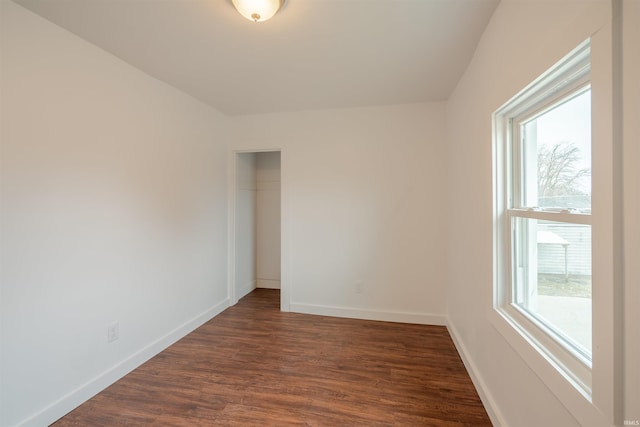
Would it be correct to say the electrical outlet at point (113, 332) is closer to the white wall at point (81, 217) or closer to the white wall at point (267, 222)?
the white wall at point (81, 217)

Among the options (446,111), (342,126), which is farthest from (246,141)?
(446,111)

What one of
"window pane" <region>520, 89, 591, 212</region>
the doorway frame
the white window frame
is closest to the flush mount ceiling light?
the white window frame

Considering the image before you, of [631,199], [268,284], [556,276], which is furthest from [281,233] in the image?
[631,199]

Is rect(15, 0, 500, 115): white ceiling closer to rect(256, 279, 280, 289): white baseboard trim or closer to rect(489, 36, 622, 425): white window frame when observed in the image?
rect(489, 36, 622, 425): white window frame

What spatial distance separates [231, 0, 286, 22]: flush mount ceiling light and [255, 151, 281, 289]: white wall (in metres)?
2.82

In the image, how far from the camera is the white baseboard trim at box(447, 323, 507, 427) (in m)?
1.55

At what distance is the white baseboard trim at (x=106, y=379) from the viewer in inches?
63.2

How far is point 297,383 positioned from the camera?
1994 millimetres

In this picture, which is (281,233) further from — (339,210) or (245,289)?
(245,289)

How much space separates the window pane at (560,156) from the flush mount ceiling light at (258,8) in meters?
1.51

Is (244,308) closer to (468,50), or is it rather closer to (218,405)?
(218,405)

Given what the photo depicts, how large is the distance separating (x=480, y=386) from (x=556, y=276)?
3.61ft

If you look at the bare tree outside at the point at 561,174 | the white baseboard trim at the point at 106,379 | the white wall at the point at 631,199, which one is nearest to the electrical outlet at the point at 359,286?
the white baseboard trim at the point at 106,379

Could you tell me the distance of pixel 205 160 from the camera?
122 inches
